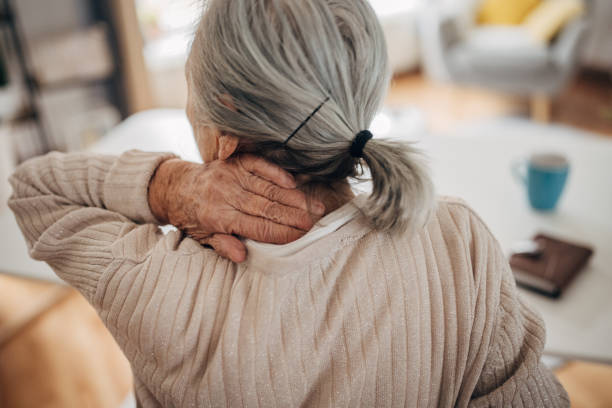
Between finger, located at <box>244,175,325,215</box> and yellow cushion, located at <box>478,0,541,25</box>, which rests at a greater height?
yellow cushion, located at <box>478,0,541,25</box>

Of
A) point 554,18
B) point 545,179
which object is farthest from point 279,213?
point 554,18

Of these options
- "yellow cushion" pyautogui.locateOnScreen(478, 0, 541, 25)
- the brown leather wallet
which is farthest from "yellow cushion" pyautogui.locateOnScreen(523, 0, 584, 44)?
the brown leather wallet

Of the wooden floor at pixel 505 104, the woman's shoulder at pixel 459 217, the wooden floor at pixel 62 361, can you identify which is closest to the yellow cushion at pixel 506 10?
the wooden floor at pixel 505 104

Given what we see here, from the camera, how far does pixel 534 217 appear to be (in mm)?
1144

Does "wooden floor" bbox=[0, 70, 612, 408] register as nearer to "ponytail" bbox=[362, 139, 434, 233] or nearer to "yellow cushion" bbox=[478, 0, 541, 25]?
"ponytail" bbox=[362, 139, 434, 233]

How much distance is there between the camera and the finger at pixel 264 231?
Result: 70cm

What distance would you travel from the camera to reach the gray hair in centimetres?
A: 57

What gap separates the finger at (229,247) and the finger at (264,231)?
0.06 feet

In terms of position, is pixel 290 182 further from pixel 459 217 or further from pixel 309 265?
pixel 459 217

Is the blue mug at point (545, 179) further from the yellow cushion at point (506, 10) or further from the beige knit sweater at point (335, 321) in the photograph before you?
the yellow cushion at point (506, 10)

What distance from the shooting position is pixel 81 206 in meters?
0.87

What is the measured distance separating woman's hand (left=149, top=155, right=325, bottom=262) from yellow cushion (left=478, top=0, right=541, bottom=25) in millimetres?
3062

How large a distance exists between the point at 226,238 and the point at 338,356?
23cm

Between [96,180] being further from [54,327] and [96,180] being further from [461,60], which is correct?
[461,60]
